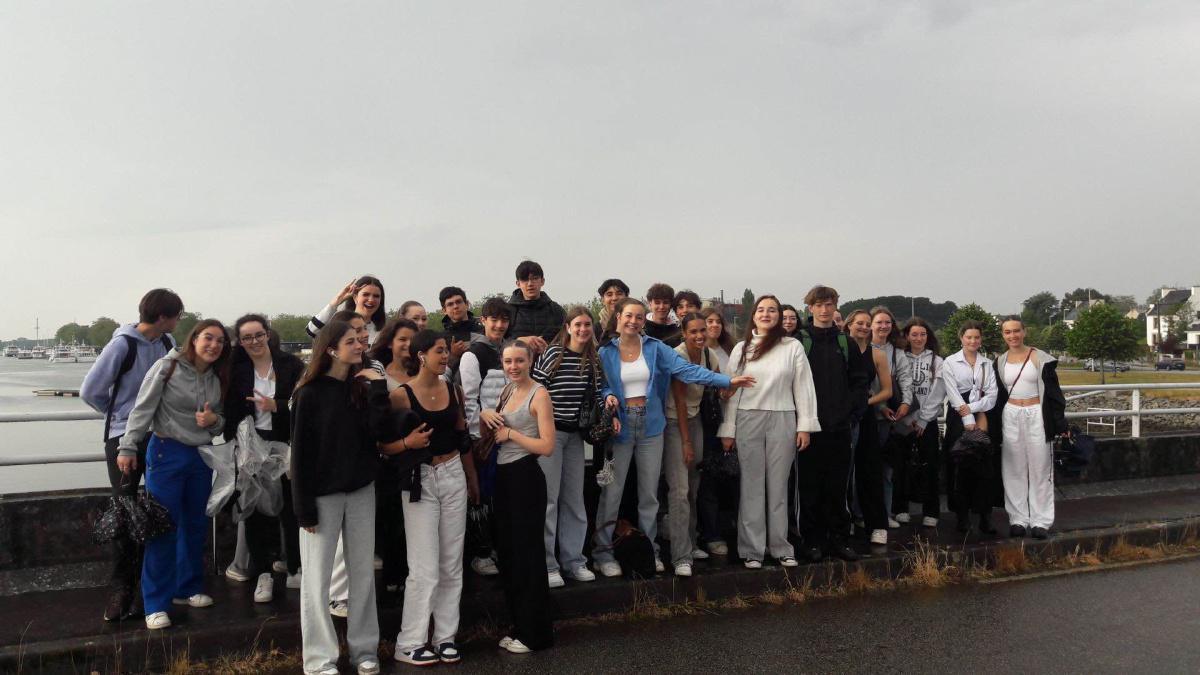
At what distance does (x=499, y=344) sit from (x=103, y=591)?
2.94 meters

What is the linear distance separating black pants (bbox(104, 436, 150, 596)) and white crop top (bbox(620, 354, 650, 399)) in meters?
2.94

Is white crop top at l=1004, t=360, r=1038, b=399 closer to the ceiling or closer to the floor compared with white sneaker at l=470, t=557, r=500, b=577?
closer to the ceiling

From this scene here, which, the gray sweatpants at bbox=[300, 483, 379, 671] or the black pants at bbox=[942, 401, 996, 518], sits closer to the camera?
the gray sweatpants at bbox=[300, 483, 379, 671]

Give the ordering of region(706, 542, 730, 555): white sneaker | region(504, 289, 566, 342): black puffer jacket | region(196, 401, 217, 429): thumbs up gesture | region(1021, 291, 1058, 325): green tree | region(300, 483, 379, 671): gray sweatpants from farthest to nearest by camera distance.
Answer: region(1021, 291, 1058, 325): green tree → region(504, 289, 566, 342): black puffer jacket → region(706, 542, 730, 555): white sneaker → region(196, 401, 217, 429): thumbs up gesture → region(300, 483, 379, 671): gray sweatpants

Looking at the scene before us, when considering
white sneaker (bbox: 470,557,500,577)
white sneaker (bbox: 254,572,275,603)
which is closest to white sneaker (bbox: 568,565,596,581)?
white sneaker (bbox: 470,557,500,577)

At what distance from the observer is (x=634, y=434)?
17.4 ft

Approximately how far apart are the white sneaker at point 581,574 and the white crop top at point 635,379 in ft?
3.91

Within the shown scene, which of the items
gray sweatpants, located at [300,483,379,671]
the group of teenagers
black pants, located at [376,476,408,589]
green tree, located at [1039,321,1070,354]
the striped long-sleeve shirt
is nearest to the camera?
gray sweatpants, located at [300,483,379,671]

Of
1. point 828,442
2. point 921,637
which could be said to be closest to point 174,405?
point 828,442

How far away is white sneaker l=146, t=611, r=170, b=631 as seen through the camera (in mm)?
4277

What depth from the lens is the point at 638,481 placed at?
18.2 ft

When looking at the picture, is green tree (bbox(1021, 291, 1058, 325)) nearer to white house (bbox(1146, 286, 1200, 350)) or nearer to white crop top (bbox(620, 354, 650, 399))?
white house (bbox(1146, 286, 1200, 350))

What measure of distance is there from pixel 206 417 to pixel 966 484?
232 inches

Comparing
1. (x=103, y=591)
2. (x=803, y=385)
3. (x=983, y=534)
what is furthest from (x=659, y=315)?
(x=103, y=591)
